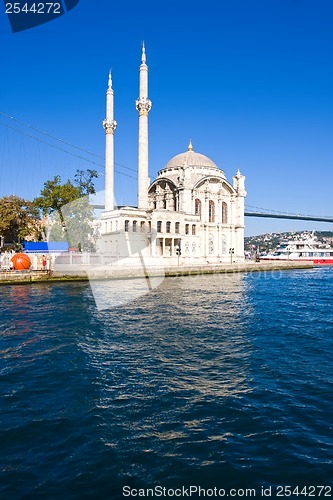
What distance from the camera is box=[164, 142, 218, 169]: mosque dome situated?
224 ft

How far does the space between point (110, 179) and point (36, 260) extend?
2263 cm

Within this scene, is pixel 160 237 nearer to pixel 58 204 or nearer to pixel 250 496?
pixel 58 204

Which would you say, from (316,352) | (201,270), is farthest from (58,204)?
(316,352)

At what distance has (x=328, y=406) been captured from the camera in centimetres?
821

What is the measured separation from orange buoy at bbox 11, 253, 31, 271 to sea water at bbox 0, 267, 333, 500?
20.5 metres

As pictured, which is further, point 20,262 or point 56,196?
point 56,196

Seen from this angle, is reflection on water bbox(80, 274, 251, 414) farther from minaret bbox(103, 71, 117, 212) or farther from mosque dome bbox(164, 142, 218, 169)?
mosque dome bbox(164, 142, 218, 169)

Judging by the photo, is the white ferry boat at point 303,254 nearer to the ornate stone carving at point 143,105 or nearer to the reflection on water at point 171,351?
the ornate stone carving at point 143,105

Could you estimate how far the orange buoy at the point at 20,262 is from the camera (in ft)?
119

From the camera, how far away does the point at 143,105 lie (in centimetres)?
5366

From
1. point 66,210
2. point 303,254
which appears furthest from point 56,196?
point 303,254

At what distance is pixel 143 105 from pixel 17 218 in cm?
2291

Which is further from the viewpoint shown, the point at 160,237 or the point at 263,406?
the point at 160,237

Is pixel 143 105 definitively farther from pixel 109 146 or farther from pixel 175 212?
pixel 175 212
